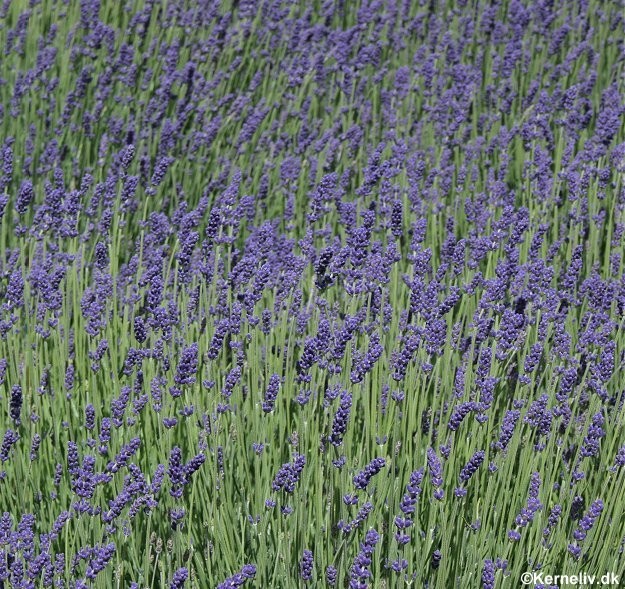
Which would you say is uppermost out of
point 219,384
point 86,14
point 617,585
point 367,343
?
point 86,14

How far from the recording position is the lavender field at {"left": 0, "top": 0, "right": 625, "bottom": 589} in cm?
224

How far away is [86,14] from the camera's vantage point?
199 inches

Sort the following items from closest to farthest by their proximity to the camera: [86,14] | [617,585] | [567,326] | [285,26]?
[617,585]
[567,326]
[86,14]
[285,26]

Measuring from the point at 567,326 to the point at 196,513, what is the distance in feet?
4.45

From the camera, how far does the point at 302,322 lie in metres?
3.02

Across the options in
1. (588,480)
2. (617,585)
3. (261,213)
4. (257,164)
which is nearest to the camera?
(617,585)

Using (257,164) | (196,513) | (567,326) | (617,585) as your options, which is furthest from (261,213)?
(617,585)

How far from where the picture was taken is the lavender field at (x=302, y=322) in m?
2.24

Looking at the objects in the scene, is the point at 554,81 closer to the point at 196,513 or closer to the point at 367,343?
the point at 367,343

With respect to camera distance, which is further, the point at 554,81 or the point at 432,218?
the point at 554,81

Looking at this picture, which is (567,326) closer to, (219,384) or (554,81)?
(219,384)

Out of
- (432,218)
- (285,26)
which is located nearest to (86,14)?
(285,26)

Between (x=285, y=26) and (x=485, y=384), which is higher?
(x=285, y=26)

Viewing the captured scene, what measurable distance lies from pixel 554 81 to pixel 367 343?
3.11 metres
